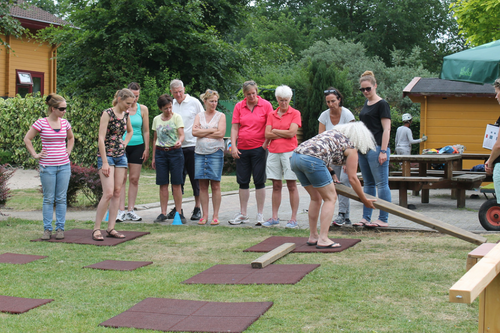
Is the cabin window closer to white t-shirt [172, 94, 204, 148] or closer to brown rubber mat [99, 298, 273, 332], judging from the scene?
white t-shirt [172, 94, 204, 148]

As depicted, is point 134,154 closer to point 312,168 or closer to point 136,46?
point 312,168

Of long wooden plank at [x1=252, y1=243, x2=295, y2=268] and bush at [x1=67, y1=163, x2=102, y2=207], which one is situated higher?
bush at [x1=67, y1=163, x2=102, y2=207]

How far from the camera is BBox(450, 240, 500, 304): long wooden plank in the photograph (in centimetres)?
217

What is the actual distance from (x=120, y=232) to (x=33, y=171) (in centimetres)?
1114

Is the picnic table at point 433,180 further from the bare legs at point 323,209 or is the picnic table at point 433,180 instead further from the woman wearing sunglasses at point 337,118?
the bare legs at point 323,209

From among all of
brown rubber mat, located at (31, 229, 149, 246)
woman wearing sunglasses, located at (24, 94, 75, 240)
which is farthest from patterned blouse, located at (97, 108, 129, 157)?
brown rubber mat, located at (31, 229, 149, 246)

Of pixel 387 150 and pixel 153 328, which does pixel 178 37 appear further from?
pixel 153 328

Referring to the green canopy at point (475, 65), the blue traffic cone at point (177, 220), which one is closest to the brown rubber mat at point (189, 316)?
the blue traffic cone at point (177, 220)

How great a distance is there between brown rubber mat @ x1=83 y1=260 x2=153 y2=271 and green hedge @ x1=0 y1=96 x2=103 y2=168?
11416mm

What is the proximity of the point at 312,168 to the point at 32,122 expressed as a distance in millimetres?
13891

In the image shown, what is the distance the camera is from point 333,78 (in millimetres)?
25703

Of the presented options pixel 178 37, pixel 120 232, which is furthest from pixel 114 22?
pixel 120 232

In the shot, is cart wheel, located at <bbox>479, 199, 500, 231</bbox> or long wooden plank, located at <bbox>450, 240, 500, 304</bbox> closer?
long wooden plank, located at <bbox>450, 240, 500, 304</bbox>

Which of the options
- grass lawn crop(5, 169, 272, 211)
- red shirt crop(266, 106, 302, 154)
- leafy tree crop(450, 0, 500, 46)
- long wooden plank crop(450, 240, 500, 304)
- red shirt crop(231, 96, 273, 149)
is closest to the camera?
long wooden plank crop(450, 240, 500, 304)
